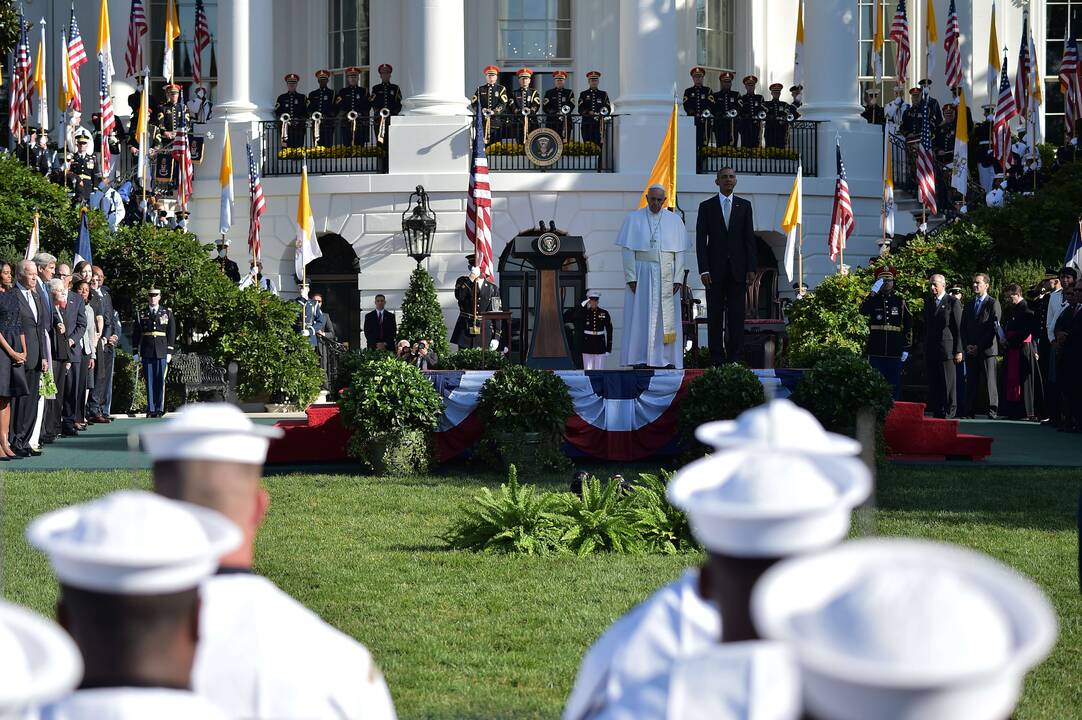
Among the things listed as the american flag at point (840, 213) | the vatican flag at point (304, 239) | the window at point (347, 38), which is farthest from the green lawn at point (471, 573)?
the window at point (347, 38)

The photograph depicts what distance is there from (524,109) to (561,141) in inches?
34.9

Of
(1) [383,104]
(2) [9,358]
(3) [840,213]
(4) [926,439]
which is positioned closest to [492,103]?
(1) [383,104]

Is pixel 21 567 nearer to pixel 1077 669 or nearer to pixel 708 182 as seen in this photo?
pixel 1077 669

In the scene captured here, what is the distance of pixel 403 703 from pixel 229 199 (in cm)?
2311

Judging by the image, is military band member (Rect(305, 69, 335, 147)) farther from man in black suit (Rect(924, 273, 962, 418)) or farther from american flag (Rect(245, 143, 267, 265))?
man in black suit (Rect(924, 273, 962, 418))

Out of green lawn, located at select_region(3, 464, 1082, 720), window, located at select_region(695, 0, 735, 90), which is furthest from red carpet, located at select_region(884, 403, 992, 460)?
window, located at select_region(695, 0, 735, 90)

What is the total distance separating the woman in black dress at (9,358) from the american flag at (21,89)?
15.1 m

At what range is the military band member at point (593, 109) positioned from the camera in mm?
29500

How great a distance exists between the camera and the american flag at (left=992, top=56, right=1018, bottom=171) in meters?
28.9

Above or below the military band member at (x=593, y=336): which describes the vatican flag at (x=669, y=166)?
above

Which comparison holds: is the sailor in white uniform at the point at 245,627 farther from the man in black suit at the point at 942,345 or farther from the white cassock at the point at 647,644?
the man in black suit at the point at 942,345

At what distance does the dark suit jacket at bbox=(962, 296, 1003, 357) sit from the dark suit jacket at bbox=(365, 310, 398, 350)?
1050cm

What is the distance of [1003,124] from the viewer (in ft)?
95.3

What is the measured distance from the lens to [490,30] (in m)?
33.2
